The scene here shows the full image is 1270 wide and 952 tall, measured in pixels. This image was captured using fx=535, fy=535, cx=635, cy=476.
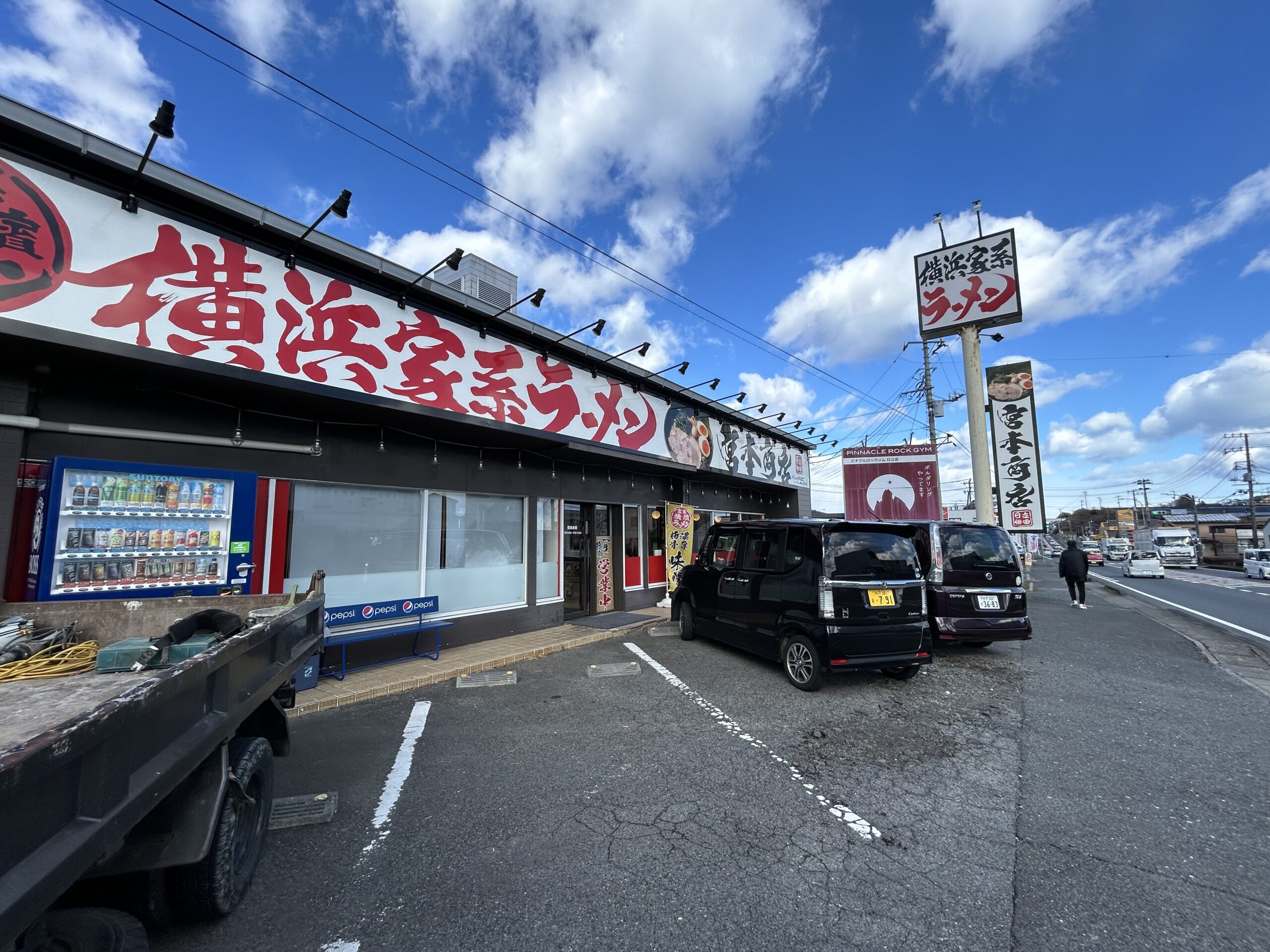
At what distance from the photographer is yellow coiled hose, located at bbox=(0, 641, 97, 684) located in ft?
8.13

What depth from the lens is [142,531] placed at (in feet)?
15.6

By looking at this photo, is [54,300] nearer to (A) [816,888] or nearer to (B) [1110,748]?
(A) [816,888]

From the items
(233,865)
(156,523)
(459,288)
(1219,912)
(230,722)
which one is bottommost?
(1219,912)

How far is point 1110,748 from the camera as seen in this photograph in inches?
170

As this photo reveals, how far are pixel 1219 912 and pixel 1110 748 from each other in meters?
2.20

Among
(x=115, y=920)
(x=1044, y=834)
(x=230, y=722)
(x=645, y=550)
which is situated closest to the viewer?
(x=115, y=920)

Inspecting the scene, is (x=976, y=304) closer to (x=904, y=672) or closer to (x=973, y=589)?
(x=973, y=589)

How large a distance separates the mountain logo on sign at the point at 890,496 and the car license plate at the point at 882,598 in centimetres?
959

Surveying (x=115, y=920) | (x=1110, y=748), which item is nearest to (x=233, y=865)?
(x=115, y=920)

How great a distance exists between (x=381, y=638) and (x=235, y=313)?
13.1 ft

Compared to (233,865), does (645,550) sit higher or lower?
higher

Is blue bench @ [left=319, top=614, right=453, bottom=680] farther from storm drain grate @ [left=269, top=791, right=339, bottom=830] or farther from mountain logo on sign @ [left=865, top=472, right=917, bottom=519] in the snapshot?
mountain logo on sign @ [left=865, top=472, right=917, bottom=519]

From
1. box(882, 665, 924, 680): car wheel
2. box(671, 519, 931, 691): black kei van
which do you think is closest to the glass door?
box(671, 519, 931, 691): black kei van

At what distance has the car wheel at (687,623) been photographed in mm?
8086
